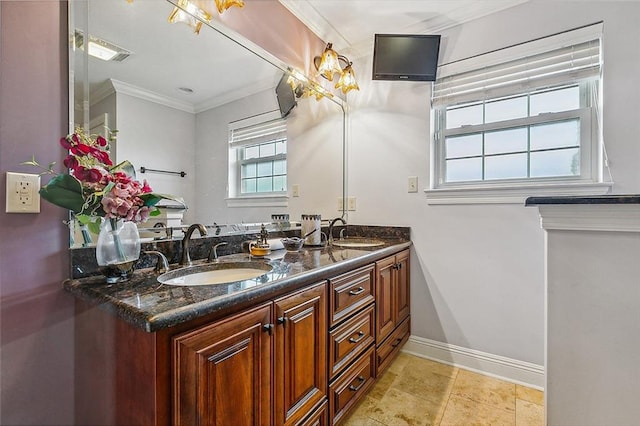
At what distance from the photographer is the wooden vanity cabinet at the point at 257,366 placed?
741 millimetres

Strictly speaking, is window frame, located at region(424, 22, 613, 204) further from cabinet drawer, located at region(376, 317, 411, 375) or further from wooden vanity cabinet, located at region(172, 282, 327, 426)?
wooden vanity cabinet, located at region(172, 282, 327, 426)

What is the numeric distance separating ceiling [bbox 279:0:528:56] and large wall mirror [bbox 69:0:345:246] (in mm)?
484

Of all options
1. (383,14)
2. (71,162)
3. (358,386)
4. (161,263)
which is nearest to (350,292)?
(358,386)

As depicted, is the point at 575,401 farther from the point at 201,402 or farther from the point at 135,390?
the point at 135,390

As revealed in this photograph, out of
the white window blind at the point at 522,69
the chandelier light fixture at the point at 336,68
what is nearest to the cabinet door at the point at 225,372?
the chandelier light fixture at the point at 336,68

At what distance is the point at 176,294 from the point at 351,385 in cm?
107

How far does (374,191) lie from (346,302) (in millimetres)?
1221

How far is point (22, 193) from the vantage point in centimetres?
92

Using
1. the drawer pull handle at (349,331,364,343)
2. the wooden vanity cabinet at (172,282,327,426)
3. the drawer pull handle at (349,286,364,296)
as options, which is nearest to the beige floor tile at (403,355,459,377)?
the drawer pull handle at (349,331,364,343)

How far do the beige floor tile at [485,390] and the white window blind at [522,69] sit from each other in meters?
1.92

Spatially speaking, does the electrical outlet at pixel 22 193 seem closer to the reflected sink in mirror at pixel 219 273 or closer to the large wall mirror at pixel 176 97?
the large wall mirror at pixel 176 97

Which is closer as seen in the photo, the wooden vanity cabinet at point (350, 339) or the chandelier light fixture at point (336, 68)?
the wooden vanity cabinet at point (350, 339)

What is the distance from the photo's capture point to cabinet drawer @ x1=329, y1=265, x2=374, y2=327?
1327 mm

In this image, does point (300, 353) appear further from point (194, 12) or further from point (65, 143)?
point (194, 12)
